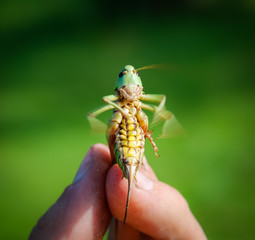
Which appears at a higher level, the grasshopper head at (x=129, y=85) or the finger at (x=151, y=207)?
the grasshopper head at (x=129, y=85)

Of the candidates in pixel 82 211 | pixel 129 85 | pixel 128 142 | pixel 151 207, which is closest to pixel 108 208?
→ pixel 82 211

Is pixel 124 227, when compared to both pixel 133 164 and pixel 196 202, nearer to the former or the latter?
pixel 133 164

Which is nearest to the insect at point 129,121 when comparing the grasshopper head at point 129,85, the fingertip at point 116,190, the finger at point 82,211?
the grasshopper head at point 129,85

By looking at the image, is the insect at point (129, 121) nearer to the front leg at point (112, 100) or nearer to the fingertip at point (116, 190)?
the front leg at point (112, 100)

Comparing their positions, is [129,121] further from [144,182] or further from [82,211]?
[82,211]

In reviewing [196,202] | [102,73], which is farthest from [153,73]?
[196,202]

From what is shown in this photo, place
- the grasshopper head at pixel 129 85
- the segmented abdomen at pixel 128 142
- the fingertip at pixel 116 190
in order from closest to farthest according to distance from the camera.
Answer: the segmented abdomen at pixel 128 142 < the grasshopper head at pixel 129 85 < the fingertip at pixel 116 190

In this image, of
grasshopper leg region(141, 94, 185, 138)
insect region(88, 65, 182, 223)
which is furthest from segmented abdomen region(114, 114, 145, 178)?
grasshopper leg region(141, 94, 185, 138)
